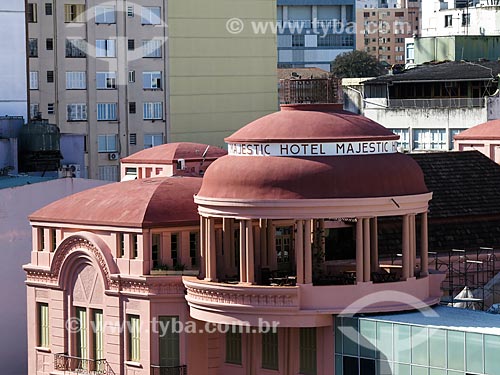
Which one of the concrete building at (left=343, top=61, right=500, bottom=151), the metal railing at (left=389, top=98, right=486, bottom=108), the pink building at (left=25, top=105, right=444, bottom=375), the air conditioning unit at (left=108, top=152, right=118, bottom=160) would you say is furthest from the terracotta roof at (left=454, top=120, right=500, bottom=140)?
the air conditioning unit at (left=108, top=152, right=118, bottom=160)

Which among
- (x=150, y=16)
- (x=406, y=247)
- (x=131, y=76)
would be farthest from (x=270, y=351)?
(x=150, y=16)

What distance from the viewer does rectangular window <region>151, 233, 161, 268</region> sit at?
6162 cm

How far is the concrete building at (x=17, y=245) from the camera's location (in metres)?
73.2

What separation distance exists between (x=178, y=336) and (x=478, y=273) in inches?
499

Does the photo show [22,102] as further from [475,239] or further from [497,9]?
[497,9]

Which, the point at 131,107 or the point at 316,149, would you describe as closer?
the point at 316,149

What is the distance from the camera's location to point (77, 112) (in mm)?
109750

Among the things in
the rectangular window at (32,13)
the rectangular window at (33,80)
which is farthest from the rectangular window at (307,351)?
the rectangular window at (33,80)

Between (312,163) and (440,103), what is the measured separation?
5043cm

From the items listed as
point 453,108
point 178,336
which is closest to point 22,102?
point 453,108

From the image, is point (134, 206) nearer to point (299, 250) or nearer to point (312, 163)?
point (299, 250)

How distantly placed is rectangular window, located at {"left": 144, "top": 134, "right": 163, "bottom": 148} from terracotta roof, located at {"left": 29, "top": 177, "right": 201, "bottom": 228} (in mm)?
46798

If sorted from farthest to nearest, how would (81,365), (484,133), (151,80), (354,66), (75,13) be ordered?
(354,66)
(151,80)
(75,13)
(484,133)
(81,365)

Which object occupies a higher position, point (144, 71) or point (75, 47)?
point (75, 47)
